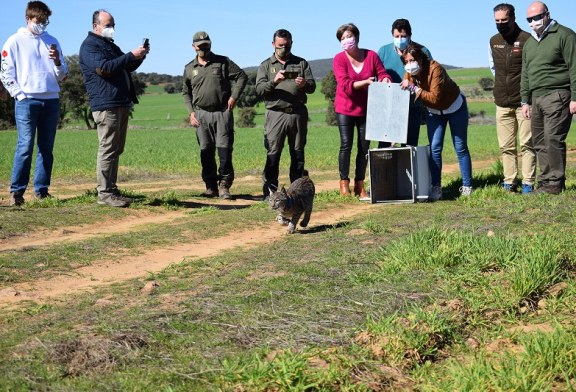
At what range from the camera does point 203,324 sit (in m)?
4.84

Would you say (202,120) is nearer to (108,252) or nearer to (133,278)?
(108,252)

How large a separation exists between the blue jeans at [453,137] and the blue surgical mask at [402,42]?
100 centimetres

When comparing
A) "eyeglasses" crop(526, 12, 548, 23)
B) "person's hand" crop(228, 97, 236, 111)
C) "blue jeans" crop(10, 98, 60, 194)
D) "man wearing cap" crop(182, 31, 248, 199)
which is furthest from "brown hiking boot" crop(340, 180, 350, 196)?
"blue jeans" crop(10, 98, 60, 194)

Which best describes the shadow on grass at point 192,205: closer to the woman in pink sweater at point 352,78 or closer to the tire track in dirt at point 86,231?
the tire track in dirt at point 86,231

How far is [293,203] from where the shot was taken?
28.5 feet

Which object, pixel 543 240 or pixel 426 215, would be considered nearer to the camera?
pixel 543 240

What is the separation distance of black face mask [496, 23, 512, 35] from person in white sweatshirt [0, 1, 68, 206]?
595 cm

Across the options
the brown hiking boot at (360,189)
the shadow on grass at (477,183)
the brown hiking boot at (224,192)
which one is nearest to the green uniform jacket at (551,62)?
the shadow on grass at (477,183)

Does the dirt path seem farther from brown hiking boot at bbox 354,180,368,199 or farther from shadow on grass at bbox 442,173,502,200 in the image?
shadow on grass at bbox 442,173,502,200

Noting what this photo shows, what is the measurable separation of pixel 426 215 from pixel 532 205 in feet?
4.01

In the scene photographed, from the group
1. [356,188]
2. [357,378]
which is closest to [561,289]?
[357,378]

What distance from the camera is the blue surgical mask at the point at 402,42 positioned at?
35.8ft

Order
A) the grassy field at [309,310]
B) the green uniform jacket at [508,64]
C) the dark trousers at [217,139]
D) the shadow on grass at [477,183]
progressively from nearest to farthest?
the grassy field at [309,310], the green uniform jacket at [508,64], the shadow on grass at [477,183], the dark trousers at [217,139]

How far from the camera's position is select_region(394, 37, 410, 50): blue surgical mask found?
35.8 ft
